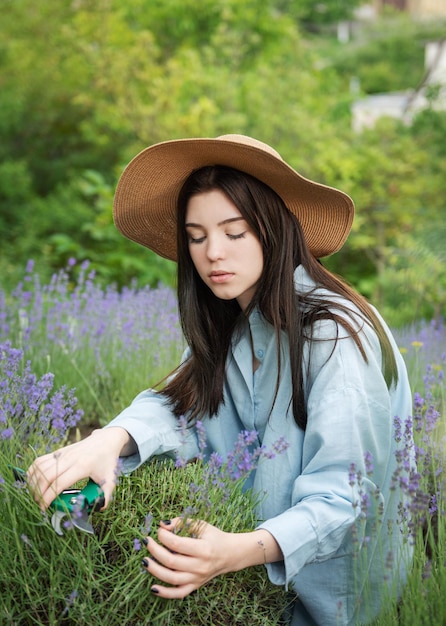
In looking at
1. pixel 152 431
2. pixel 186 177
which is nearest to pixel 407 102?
pixel 186 177

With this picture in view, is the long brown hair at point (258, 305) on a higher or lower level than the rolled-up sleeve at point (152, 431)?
higher

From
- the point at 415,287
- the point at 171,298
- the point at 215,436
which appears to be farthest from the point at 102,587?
the point at 415,287

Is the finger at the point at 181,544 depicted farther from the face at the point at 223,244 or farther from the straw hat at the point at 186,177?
the straw hat at the point at 186,177

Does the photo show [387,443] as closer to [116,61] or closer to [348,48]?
[116,61]

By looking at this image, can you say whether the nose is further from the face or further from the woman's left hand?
the woman's left hand

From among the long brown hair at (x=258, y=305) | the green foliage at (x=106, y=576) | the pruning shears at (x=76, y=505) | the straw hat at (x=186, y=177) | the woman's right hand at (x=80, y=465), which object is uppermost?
the straw hat at (x=186, y=177)

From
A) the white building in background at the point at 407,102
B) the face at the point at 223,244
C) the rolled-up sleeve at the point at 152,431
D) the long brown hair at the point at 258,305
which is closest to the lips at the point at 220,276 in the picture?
the face at the point at 223,244

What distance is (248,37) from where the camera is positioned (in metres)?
9.45

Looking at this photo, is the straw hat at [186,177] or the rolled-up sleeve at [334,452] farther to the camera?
the straw hat at [186,177]

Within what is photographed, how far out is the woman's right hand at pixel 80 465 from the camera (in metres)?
1.57

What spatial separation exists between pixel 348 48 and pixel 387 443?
15.7 m

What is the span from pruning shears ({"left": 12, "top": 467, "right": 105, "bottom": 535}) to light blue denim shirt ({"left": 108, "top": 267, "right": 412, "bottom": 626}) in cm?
24

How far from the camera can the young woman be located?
1625mm

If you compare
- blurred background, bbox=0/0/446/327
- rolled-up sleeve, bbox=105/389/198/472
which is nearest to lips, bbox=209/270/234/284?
rolled-up sleeve, bbox=105/389/198/472
